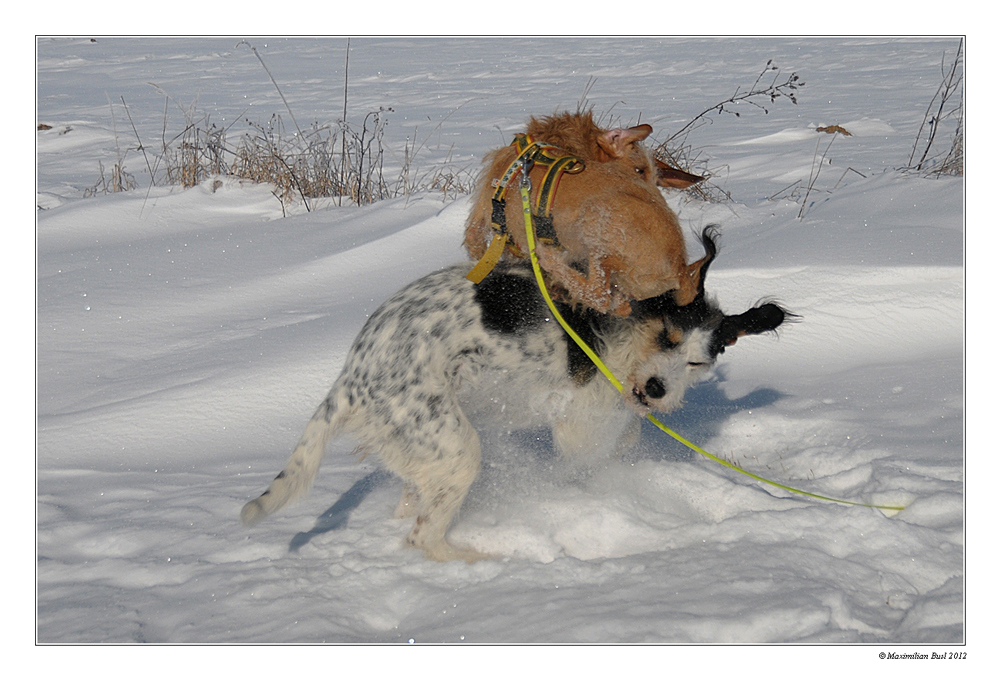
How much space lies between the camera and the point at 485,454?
3.65 m

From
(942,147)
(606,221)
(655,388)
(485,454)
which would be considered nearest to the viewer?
(606,221)

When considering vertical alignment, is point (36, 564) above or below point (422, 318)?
below

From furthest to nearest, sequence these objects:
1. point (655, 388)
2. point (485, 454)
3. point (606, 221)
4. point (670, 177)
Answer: point (485, 454), point (655, 388), point (670, 177), point (606, 221)

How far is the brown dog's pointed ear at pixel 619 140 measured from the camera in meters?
2.92

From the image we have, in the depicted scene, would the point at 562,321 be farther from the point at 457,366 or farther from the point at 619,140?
the point at 619,140

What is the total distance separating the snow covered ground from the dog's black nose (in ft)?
1.64

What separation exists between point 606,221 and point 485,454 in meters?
1.48

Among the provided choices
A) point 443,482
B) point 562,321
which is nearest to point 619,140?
point 562,321

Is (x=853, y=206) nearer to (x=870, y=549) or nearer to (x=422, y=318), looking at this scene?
(x=870, y=549)

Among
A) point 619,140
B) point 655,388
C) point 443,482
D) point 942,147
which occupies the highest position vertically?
point 942,147

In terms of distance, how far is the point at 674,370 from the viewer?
3.20 metres

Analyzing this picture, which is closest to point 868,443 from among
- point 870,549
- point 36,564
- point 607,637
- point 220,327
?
point 870,549

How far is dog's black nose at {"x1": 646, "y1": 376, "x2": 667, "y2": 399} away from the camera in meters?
3.17

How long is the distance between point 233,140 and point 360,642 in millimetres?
9503
